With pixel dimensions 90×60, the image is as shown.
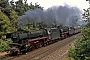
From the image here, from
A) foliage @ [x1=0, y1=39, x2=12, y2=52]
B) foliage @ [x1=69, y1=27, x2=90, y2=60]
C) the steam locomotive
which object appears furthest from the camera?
foliage @ [x1=0, y1=39, x2=12, y2=52]

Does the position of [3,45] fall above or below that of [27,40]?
below

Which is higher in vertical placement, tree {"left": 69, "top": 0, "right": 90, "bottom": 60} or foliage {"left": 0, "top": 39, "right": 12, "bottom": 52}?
tree {"left": 69, "top": 0, "right": 90, "bottom": 60}

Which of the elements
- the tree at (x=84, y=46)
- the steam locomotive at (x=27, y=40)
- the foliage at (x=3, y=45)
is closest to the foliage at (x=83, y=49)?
the tree at (x=84, y=46)

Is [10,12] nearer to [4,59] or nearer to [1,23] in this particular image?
[1,23]

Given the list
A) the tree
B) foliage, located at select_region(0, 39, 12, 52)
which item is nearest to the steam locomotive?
foliage, located at select_region(0, 39, 12, 52)

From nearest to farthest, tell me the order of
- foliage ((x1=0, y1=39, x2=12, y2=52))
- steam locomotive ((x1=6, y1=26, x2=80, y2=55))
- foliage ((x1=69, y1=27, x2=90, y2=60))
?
foliage ((x1=69, y1=27, x2=90, y2=60)) < steam locomotive ((x1=6, y1=26, x2=80, y2=55)) < foliage ((x1=0, y1=39, x2=12, y2=52))

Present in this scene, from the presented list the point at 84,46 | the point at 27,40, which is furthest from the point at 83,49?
the point at 27,40

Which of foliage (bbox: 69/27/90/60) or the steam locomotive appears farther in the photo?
the steam locomotive

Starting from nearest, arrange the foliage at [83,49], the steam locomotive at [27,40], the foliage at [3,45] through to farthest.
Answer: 1. the foliage at [83,49]
2. the steam locomotive at [27,40]
3. the foliage at [3,45]

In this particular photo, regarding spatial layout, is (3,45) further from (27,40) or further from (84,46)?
(84,46)

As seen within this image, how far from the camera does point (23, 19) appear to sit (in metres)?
24.8

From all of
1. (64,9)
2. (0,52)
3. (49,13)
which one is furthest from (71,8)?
(0,52)

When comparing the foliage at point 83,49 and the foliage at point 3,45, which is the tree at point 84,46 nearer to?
the foliage at point 83,49

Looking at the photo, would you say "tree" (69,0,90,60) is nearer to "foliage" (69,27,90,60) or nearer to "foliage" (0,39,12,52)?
"foliage" (69,27,90,60)
